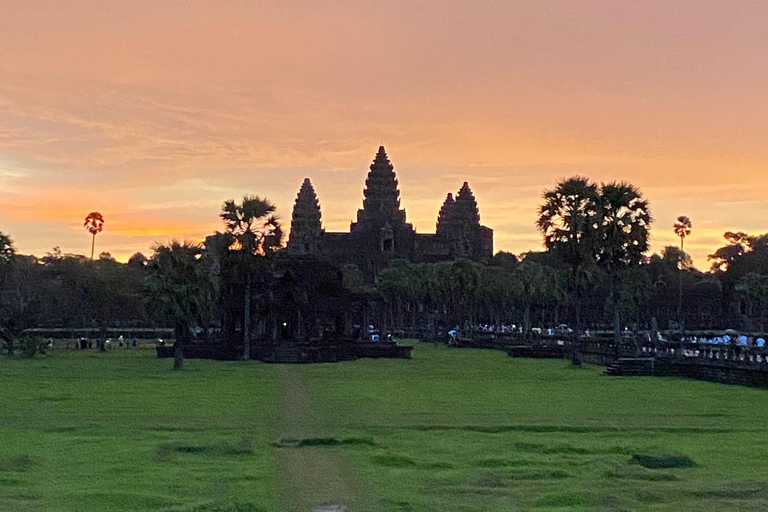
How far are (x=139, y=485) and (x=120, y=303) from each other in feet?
295

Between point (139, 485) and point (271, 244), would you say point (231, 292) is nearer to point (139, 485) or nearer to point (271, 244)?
point (271, 244)

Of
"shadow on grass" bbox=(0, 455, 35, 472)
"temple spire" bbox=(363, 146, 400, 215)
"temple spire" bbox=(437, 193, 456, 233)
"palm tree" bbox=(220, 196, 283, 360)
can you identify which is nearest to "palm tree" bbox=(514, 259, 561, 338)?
"palm tree" bbox=(220, 196, 283, 360)

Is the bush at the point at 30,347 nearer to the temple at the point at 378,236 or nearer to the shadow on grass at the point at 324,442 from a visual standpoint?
the shadow on grass at the point at 324,442

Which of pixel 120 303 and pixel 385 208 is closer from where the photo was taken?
pixel 120 303

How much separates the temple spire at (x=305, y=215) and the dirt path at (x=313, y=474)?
13582 centimetres

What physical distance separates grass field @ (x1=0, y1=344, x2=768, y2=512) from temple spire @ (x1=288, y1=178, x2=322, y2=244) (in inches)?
4833

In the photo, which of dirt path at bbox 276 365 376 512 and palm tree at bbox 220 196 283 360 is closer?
dirt path at bbox 276 365 376 512

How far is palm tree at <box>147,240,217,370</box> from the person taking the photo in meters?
48.1

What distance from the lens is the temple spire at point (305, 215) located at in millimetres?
160875

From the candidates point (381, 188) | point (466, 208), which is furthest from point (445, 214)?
point (381, 188)

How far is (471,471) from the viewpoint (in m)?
17.4

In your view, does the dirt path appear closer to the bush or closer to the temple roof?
the bush

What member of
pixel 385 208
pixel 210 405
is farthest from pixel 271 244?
pixel 385 208

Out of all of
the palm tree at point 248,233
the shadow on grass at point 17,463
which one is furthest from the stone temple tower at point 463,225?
the shadow on grass at point 17,463
